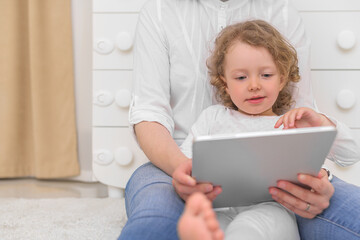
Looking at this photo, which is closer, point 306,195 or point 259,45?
point 306,195

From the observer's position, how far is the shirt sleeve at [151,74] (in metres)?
1.14

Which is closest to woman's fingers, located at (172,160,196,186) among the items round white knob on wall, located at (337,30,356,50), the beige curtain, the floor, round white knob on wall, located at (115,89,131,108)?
round white knob on wall, located at (115,89,131,108)

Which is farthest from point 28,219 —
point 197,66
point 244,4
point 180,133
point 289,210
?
point 244,4

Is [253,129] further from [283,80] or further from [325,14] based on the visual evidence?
[325,14]

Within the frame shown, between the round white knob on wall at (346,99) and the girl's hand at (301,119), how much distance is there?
0.43 m

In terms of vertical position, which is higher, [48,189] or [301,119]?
[301,119]

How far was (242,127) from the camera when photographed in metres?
1.12

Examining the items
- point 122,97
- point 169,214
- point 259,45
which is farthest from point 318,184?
point 122,97

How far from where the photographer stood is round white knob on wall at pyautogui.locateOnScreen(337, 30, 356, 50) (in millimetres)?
1395

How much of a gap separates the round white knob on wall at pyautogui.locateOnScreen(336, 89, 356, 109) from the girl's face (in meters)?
0.39

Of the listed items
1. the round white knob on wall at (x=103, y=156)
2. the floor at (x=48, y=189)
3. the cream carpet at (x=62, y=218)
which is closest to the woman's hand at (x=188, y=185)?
the cream carpet at (x=62, y=218)

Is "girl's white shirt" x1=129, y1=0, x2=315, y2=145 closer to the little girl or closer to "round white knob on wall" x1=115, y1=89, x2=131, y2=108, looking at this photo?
the little girl

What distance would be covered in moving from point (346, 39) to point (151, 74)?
639 mm

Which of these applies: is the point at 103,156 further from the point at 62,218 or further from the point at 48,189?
the point at 48,189
